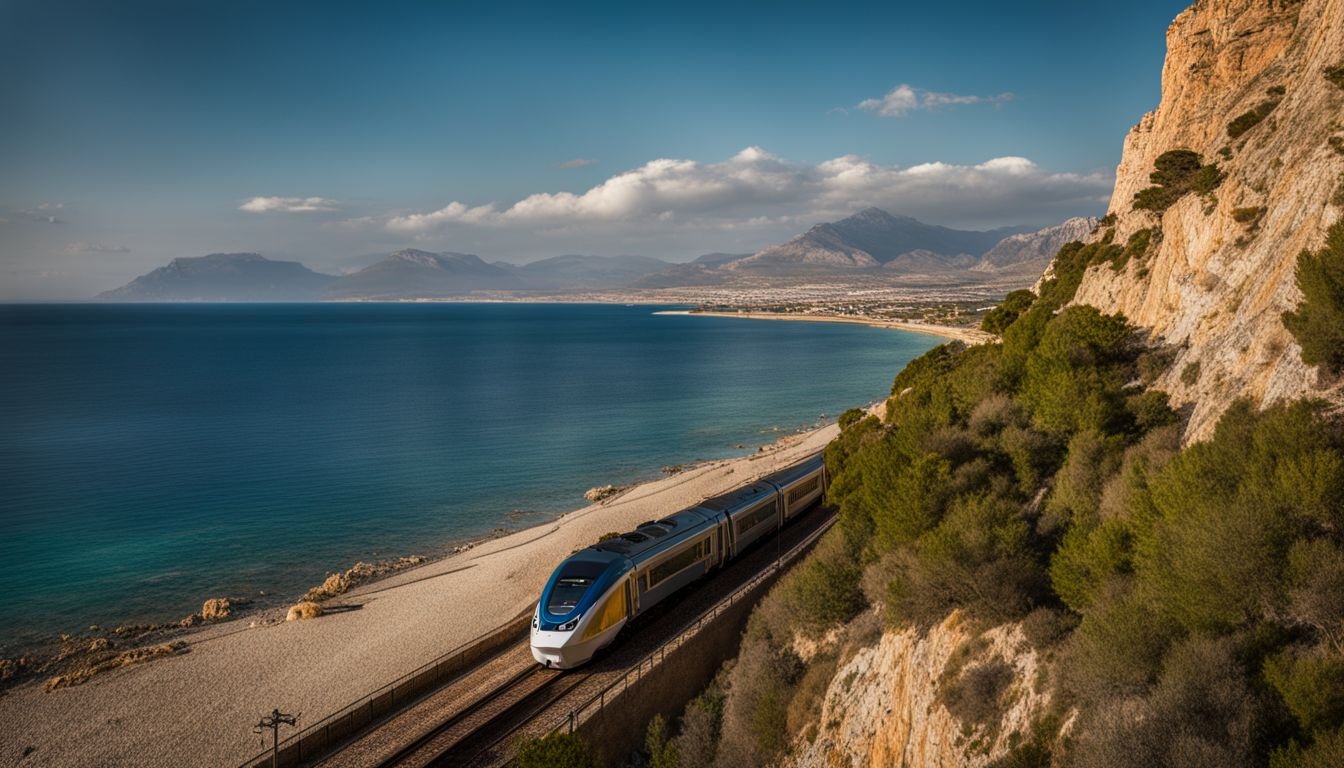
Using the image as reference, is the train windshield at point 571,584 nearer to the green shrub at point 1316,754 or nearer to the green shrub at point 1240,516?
the green shrub at point 1240,516

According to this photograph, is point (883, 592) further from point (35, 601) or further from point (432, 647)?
point (35, 601)

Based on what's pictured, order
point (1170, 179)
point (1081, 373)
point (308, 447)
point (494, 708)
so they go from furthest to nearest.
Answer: point (308, 447) → point (1170, 179) → point (1081, 373) → point (494, 708)

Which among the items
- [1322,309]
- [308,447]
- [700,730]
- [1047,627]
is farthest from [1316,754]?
[308,447]

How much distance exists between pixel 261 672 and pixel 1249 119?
125 feet

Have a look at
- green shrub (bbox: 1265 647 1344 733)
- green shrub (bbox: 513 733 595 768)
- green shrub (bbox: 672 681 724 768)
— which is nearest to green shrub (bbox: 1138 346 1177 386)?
green shrub (bbox: 1265 647 1344 733)

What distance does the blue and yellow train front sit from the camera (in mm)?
16953

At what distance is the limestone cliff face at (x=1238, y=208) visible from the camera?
15.8 m

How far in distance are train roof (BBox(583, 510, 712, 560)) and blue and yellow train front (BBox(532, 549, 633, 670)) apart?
2.93 ft

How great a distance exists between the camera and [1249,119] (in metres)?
27.1

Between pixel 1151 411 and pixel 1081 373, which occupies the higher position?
pixel 1081 373

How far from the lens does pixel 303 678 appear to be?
68.2 ft

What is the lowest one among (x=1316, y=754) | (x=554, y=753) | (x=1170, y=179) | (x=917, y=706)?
(x=554, y=753)

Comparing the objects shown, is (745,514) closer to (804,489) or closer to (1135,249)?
(804,489)

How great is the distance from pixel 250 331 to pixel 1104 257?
19447 cm
